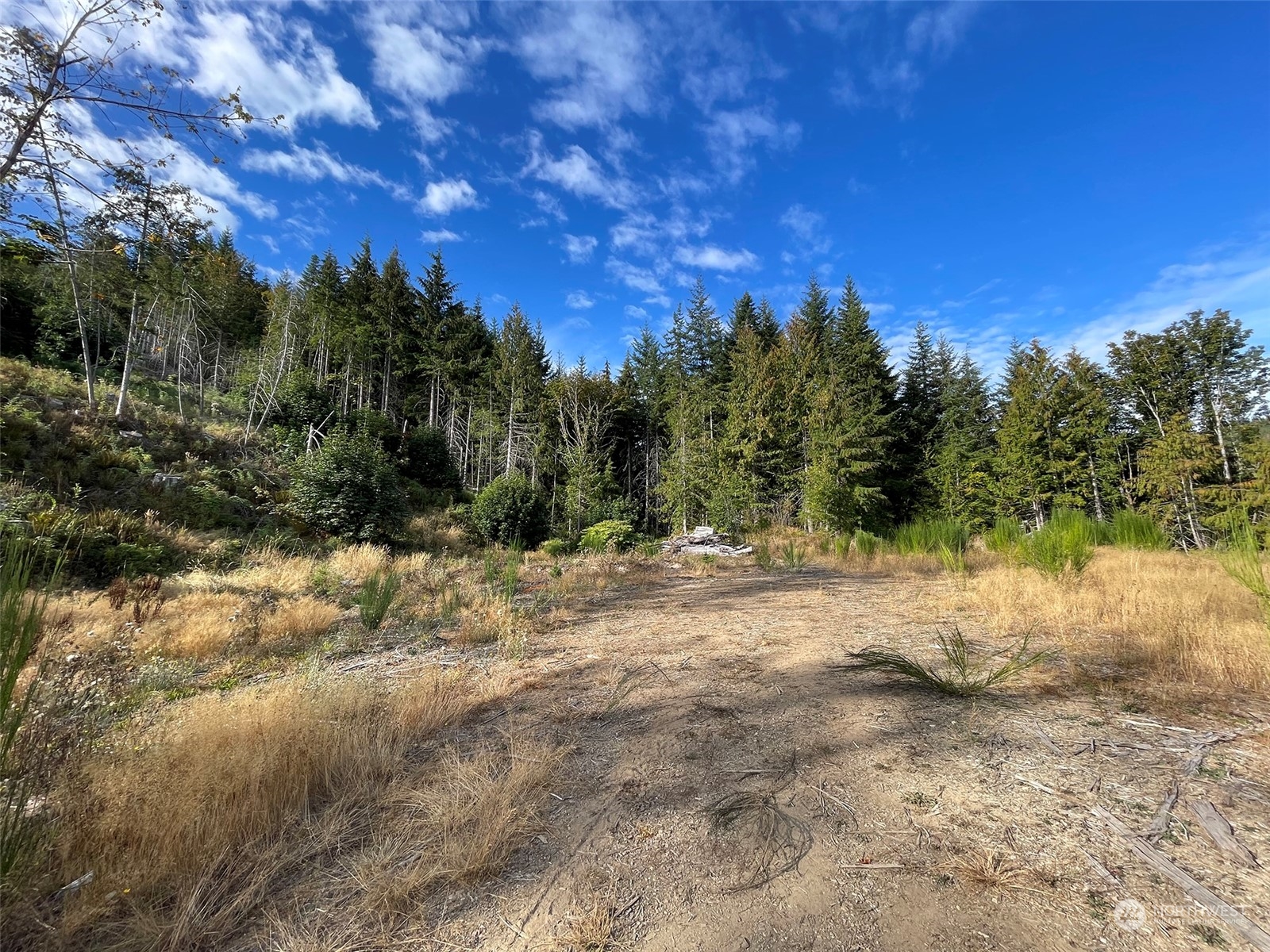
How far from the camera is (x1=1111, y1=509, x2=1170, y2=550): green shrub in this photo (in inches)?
281

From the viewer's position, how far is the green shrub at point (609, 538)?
15609 millimetres

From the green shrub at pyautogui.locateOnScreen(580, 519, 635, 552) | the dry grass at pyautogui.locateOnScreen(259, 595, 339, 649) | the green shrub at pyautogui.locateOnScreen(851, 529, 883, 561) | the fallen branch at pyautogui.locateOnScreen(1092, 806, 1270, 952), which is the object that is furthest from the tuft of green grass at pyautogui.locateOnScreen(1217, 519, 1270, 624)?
the green shrub at pyautogui.locateOnScreen(580, 519, 635, 552)

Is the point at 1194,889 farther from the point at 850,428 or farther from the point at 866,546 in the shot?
the point at 850,428

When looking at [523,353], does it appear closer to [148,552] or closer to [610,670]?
[148,552]

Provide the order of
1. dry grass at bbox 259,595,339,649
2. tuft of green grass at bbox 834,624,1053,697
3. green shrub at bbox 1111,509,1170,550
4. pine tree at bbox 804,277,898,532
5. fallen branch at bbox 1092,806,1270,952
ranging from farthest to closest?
pine tree at bbox 804,277,898,532 < green shrub at bbox 1111,509,1170,550 < dry grass at bbox 259,595,339,649 < tuft of green grass at bbox 834,624,1053,697 < fallen branch at bbox 1092,806,1270,952

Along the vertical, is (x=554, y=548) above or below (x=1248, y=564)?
below

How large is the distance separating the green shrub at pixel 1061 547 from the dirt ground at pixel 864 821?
11.6 feet

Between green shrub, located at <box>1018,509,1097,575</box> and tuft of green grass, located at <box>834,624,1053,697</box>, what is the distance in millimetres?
2882

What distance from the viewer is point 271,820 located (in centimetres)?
196

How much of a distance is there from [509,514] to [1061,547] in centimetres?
1483

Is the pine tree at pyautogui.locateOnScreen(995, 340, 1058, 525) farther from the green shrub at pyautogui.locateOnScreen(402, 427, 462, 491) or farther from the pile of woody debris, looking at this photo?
the green shrub at pyautogui.locateOnScreen(402, 427, 462, 491)

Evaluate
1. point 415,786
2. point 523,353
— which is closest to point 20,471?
point 415,786

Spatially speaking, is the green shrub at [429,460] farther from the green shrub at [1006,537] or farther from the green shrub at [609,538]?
the green shrub at [1006,537]

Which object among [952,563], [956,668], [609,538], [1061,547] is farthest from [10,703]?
[609,538]
